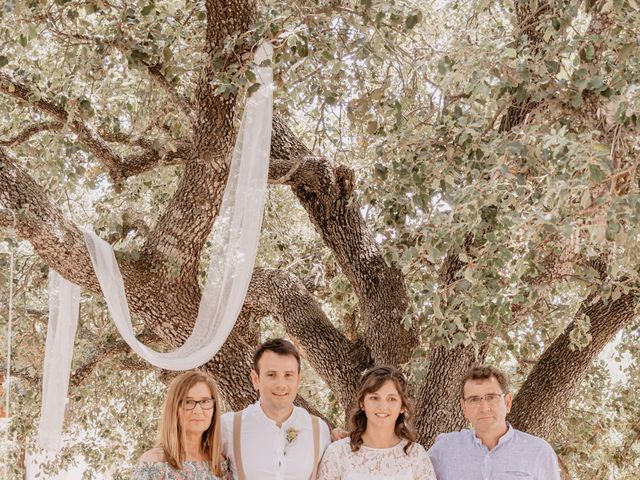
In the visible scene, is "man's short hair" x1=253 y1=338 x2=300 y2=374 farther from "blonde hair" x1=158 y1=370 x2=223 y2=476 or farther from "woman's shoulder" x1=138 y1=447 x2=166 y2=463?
"woman's shoulder" x1=138 y1=447 x2=166 y2=463

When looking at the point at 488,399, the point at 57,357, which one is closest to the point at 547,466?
the point at 488,399

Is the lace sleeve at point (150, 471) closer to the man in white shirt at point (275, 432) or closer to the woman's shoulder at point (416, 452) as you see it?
the man in white shirt at point (275, 432)

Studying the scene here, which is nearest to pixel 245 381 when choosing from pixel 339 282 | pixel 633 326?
pixel 339 282

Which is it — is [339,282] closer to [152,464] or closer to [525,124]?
[525,124]

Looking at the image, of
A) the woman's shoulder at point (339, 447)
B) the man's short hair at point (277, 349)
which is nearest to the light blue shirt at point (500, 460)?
the woman's shoulder at point (339, 447)

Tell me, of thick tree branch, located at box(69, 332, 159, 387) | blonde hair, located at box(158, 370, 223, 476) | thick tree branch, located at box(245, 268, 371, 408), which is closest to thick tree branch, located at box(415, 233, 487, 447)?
thick tree branch, located at box(245, 268, 371, 408)

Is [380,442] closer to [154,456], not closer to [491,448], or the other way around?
[491,448]

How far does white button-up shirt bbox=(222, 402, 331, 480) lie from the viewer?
3.10 metres

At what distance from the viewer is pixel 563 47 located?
3711 mm

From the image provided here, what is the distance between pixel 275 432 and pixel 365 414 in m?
0.31

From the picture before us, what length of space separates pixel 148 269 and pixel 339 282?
4.94ft

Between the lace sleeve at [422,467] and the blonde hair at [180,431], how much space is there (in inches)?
25.6

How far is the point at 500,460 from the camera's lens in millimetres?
3135

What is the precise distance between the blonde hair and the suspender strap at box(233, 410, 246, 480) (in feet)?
0.27
